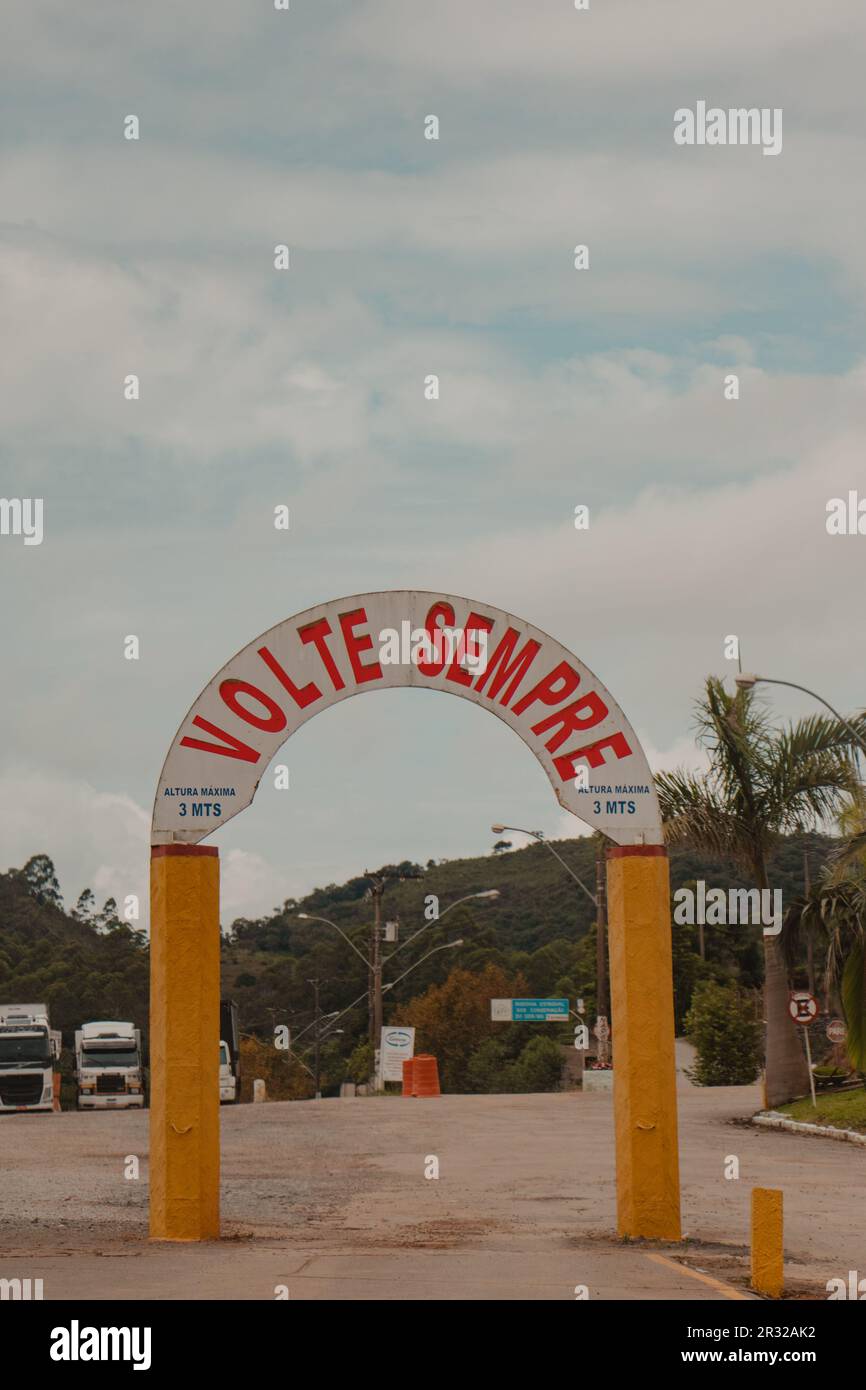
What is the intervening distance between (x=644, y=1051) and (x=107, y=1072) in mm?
30532

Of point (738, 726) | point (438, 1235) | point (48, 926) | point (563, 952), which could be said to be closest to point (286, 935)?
point (48, 926)

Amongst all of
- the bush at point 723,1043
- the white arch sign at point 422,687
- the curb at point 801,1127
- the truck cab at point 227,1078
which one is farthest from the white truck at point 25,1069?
the white arch sign at point 422,687

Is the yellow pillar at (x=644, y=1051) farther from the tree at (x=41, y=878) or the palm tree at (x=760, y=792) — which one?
the tree at (x=41, y=878)

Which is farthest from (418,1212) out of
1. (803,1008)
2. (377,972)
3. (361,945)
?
(361,945)

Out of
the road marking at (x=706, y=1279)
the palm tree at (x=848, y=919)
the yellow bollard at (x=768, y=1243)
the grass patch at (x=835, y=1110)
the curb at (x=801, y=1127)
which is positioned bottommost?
the curb at (x=801, y=1127)

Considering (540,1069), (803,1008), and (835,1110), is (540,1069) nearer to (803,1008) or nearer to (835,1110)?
(803,1008)

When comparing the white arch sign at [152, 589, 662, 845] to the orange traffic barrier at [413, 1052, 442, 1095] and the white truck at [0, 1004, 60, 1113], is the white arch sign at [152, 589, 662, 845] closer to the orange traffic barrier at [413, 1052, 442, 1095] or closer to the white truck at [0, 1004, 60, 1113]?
the white truck at [0, 1004, 60, 1113]

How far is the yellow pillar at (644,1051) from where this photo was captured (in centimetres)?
1402

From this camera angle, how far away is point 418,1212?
54.9ft

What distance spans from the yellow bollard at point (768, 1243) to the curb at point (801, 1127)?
1529 centimetres

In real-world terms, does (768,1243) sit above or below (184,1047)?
below

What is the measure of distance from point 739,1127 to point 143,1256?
1841 centimetres

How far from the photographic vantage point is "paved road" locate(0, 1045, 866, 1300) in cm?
1102

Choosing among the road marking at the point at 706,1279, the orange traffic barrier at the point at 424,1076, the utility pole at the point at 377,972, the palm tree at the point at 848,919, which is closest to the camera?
the road marking at the point at 706,1279
